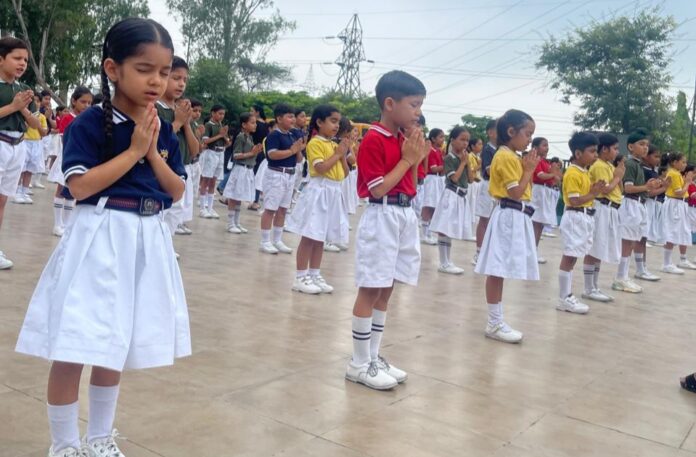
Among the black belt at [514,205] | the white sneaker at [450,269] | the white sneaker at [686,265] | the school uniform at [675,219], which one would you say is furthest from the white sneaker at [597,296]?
the white sneaker at [686,265]

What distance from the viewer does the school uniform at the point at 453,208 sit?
8.31 m

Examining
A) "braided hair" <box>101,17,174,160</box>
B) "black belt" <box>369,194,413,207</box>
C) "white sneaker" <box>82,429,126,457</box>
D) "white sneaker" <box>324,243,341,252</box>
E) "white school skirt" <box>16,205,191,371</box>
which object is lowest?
"white sneaker" <box>82,429,126,457</box>

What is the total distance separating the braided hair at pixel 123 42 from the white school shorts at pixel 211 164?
8.91m

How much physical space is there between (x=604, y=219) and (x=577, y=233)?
0.71m

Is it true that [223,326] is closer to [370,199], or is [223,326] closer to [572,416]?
[370,199]

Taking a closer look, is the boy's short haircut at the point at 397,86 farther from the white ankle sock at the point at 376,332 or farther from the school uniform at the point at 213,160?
the school uniform at the point at 213,160

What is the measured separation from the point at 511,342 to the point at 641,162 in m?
4.33

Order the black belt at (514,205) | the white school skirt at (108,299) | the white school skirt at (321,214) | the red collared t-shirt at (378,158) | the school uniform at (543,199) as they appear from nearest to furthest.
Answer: the white school skirt at (108,299) < the red collared t-shirt at (378,158) < the black belt at (514,205) < the white school skirt at (321,214) < the school uniform at (543,199)

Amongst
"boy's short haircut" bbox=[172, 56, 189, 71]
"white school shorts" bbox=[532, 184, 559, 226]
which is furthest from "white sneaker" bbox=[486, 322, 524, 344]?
"white school shorts" bbox=[532, 184, 559, 226]

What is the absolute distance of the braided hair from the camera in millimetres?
2186

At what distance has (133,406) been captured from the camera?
291 centimetres

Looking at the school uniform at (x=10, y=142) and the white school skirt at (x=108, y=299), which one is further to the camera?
the school uniform at (x=10, y=142)

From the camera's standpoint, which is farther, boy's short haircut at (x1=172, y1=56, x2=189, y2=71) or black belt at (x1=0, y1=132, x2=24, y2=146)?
black belt at (x1=0, y1=132, x2=24, y2=146)

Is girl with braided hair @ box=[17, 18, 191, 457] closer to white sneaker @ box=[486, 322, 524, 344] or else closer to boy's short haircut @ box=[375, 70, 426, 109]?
boy's short haircut @ box=[375, 70, 426, 109]
